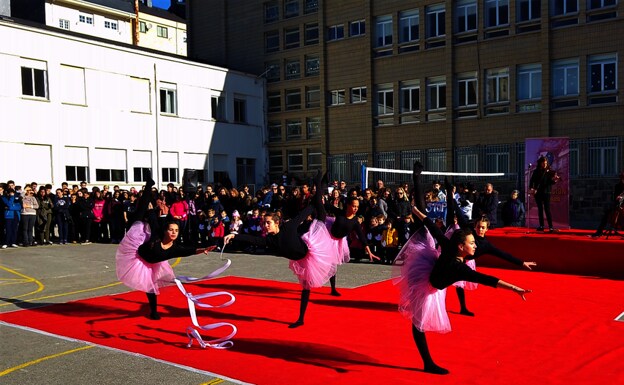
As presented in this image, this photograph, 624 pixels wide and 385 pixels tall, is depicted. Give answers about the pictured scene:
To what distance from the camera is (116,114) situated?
30.7 m

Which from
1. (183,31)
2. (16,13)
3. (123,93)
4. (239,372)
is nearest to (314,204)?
(239,372)

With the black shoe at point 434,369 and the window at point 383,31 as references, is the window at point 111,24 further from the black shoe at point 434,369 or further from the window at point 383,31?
the black shoe at point 434,369

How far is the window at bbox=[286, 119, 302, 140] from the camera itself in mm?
39188

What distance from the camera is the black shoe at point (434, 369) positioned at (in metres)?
6.37

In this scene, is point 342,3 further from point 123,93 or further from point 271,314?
point 271,314

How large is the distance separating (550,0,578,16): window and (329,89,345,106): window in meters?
12.9

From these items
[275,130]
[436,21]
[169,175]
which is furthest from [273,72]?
[436,21]

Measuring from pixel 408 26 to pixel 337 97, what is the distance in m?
6.30

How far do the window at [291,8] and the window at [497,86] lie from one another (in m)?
15.0

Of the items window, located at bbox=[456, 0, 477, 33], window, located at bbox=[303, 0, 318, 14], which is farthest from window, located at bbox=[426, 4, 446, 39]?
window, located at bbox=[303, 0, 318, 14]

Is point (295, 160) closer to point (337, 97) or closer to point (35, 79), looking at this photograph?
point (337, 97)

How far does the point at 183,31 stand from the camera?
2486 inches

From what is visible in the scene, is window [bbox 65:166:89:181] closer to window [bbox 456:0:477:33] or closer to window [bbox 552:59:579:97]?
window [bbox 456:0:477:33]

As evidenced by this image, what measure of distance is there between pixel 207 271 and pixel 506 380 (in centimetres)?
1030
